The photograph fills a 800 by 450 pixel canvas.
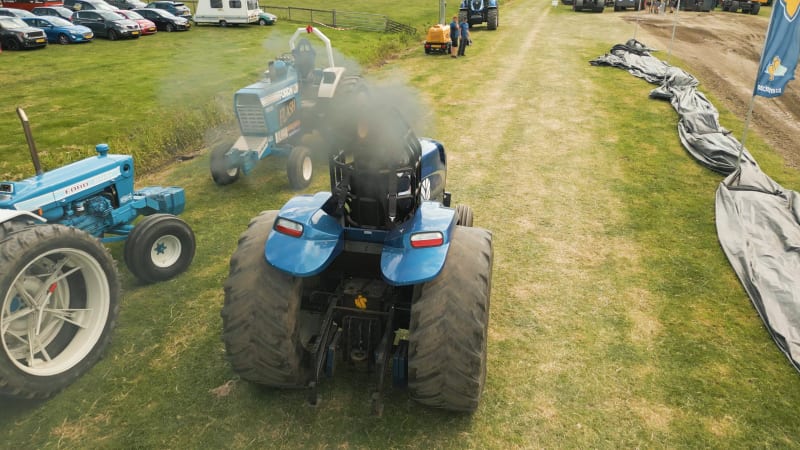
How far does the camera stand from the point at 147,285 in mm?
6562

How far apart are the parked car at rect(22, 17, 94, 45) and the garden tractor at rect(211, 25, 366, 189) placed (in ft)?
67.3

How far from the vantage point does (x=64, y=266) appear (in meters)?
5.09

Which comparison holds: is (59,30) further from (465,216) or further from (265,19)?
(465,216)

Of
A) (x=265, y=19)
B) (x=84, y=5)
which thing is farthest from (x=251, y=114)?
(x=84, y=5)

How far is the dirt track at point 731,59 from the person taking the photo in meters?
13.3

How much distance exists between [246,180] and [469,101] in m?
8.46

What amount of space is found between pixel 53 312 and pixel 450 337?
368 centimetres

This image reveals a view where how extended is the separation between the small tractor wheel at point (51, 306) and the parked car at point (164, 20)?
29.3 m

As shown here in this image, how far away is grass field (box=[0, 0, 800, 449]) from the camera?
4.44 metres

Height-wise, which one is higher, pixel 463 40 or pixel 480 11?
pixel 480 11

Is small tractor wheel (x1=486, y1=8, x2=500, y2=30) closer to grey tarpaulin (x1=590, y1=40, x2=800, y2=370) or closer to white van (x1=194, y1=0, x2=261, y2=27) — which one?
white van (x1=194, y1=0, x2=261, y2=27)

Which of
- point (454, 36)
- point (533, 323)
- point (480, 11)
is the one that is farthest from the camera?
point (480, 11)

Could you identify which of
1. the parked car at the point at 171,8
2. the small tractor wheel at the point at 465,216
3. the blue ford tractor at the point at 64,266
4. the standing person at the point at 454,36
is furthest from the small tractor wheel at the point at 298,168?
the parked car at the point at 171,8

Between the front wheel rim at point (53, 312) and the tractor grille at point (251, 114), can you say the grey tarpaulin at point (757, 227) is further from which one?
the tractor grille at point (251, 114)
